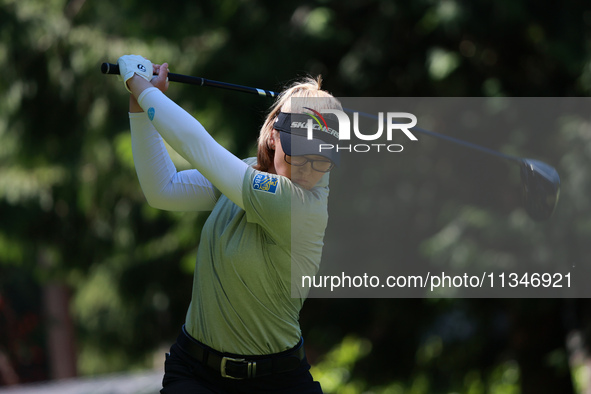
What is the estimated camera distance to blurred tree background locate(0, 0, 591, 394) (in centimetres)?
591

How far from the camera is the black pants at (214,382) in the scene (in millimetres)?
2229

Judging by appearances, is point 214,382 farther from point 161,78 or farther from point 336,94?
point 336,94

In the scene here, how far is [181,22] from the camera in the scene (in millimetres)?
6359

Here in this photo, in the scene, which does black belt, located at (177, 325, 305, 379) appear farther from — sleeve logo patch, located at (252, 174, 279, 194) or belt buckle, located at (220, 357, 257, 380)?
sleeve logo patch, located at (252, 174, 279, 194)

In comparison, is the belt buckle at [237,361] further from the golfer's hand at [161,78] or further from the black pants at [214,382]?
the golfer's hand at [161,78]

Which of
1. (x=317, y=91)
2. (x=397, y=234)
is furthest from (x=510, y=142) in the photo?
(x=317, y=91)

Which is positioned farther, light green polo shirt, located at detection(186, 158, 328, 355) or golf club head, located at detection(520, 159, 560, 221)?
golf club head, located at detection(520, 159, 560, 221)

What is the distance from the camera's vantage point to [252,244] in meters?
2.21

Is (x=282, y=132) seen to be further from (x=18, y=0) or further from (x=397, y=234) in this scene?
(x=18, y=0)

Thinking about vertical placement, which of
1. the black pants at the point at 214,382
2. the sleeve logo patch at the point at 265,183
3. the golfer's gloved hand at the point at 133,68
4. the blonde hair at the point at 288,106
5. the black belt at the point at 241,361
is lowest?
the black pants at the point at 214,382

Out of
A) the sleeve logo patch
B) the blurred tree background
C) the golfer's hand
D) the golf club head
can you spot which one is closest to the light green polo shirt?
the sleeve logo patch

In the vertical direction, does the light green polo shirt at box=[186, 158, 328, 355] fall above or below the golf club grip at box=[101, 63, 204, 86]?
below

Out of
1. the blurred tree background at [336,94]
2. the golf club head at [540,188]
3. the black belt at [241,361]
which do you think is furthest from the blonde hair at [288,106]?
the blurred tree background at [336,94]

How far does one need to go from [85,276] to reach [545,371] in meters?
5.40
